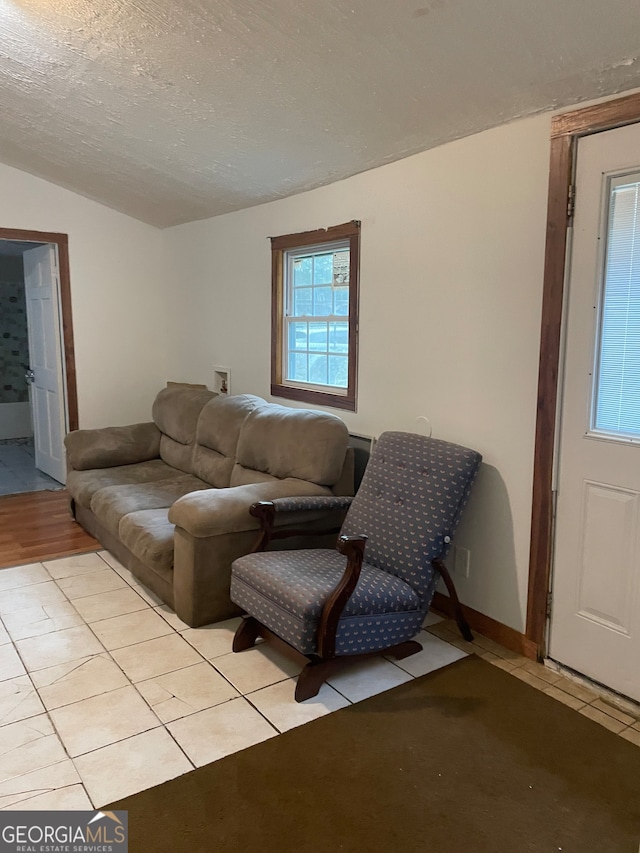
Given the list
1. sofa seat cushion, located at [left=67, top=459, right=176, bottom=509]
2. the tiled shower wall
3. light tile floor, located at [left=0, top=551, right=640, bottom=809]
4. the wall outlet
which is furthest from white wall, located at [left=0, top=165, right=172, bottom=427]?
the wall outlet

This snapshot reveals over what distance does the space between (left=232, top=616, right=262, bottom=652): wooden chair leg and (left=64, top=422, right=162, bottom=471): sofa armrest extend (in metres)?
2.11

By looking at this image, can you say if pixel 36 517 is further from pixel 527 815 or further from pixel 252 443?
pixel 527 815

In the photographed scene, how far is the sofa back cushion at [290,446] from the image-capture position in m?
3.20

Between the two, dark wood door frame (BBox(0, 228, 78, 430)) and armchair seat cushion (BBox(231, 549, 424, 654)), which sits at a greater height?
dark wood door frame (BBox(0, 228, 78, 430))

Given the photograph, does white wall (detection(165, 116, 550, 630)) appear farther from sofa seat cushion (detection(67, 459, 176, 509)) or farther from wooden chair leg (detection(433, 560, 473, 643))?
sofa seat cushion (detection(67, 459, 176, 509))

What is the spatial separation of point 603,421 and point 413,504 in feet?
2.75

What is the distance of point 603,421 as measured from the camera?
2357mm

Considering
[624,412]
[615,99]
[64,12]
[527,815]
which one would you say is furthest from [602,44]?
[527,815]

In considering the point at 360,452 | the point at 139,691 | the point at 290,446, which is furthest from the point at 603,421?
the point at 139,691

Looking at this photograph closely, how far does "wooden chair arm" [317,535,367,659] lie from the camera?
7.42 feet

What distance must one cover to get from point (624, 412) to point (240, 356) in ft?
9.59

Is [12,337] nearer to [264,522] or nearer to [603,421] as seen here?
[264,522]

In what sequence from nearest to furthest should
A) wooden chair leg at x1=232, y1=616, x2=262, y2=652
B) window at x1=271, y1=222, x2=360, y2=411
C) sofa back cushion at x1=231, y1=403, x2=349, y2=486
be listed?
wooden chair leg at x1=232, y1=616, x2=262, y2=652 → sofa back cushion at x1=231, y1=403, x2=349, y2=486 → window at x1=271, y1=222, x2=360, y2=411

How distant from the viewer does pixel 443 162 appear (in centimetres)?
288
